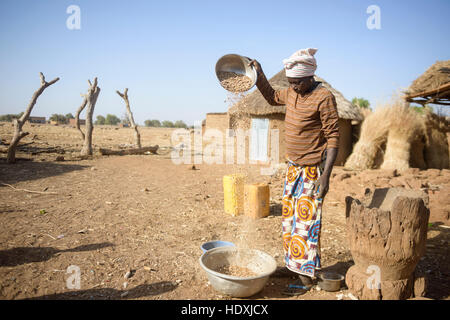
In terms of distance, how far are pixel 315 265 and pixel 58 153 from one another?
9898 mm

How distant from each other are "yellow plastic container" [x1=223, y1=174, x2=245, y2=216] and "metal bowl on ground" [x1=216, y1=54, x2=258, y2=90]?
1850 mm

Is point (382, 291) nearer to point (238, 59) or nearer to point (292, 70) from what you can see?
point (292, 70)

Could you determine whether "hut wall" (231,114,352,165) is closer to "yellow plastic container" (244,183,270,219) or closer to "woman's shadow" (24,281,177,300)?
"yellow plastic container" (244,183,270,219)

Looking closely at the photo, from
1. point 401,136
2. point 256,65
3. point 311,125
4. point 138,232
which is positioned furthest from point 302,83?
point 401,136

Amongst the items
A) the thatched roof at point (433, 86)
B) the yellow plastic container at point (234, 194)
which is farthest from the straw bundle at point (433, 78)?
the yellow plastic container at point (234, 194)

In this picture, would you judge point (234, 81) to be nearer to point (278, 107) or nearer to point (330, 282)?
point (330, 282)

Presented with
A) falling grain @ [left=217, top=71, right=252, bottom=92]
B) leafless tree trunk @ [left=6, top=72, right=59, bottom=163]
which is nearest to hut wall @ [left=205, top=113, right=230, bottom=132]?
leafless tree trunk @ [left=6, top=72, right=59, bottom=163]

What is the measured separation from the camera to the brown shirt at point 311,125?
223 centimetres

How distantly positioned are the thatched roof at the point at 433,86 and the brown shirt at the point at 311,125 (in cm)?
543

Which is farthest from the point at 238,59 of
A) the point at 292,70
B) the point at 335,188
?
the point at 335,188

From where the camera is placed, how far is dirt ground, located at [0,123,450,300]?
2.43 metres

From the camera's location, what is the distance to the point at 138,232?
363 centimetres

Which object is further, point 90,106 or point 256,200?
point 90,106

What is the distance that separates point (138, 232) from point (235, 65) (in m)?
2.35
